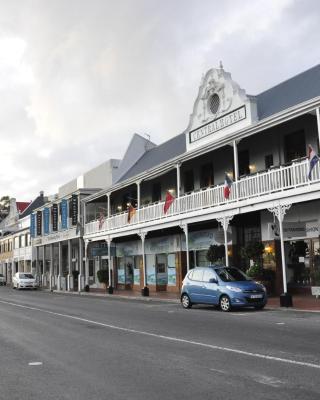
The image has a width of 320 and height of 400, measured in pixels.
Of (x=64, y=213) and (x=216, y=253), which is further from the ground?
(x=64, y=213)

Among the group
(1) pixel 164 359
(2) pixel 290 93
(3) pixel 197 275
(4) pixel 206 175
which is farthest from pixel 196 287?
(1) pixel 164 359

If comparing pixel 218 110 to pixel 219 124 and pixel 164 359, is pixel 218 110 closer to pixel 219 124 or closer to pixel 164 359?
pixel 219 124

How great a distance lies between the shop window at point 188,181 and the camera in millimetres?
29686

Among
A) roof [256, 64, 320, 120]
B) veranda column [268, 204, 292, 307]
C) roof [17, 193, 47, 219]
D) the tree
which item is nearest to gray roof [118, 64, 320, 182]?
roof [256, 64, 320, 120]

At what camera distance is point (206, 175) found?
2844 centimetres

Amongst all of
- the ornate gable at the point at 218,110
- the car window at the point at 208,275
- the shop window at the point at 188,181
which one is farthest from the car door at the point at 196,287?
the shop window at the point at 188,181

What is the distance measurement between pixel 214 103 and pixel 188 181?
5.79m

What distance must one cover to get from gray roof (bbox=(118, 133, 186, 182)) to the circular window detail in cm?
419

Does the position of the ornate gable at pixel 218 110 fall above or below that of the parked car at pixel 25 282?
above

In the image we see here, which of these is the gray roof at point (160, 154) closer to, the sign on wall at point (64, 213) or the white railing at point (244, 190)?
the white railing at point (244, 190)

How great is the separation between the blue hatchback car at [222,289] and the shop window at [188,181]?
33.3ft

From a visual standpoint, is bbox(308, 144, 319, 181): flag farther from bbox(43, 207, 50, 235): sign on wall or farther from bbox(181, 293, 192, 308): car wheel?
bbox(43, 207, 50, 235): sign on wall

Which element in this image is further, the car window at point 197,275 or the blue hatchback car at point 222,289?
the car window at point 197,275

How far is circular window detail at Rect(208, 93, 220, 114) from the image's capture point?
25.3m
